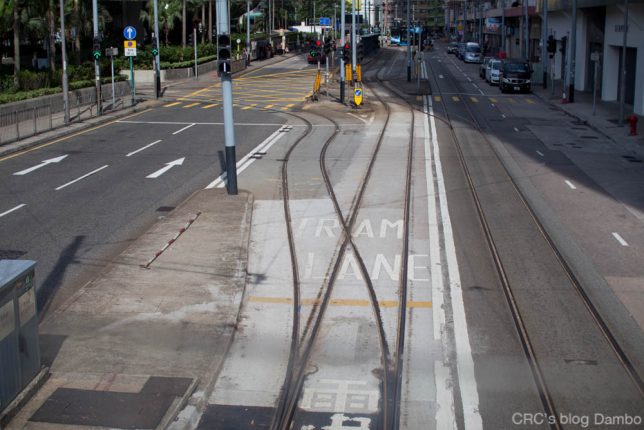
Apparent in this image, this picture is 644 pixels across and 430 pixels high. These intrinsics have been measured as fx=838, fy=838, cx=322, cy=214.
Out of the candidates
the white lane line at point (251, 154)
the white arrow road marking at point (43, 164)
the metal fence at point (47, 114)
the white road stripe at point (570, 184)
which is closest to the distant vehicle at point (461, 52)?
the metal fence at point (47, 114)

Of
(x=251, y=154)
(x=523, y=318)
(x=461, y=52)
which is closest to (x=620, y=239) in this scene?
(x=523, y=318)

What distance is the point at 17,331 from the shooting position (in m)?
8.80

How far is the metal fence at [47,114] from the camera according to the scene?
31.8m

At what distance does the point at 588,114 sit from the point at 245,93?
20.7 m

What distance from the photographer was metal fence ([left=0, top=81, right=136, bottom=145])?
31.8 m

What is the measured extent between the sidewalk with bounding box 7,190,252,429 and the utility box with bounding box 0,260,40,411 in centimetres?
30

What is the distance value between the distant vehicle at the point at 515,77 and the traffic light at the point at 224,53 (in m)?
35.7

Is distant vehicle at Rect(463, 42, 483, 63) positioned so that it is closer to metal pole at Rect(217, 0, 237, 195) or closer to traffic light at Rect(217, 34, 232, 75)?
metal pole at Rect(217, 0, 237, 195)

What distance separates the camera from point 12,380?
28.3ft

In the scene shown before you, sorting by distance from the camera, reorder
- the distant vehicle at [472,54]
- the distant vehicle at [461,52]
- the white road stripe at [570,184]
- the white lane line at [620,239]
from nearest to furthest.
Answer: the white lane line at [620,239] → the white road stripe at [570,184] → the distant vehicle at [472,54] → the distant vehicle at [461,52]

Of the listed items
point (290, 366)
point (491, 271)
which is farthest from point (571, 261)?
point (290, 366)

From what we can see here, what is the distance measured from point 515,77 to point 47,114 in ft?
97.8

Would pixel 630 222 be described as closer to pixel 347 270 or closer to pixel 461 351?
pixel 347 270

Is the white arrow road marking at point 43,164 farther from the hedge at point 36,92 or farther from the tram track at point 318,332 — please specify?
the hedge at point 36,92
